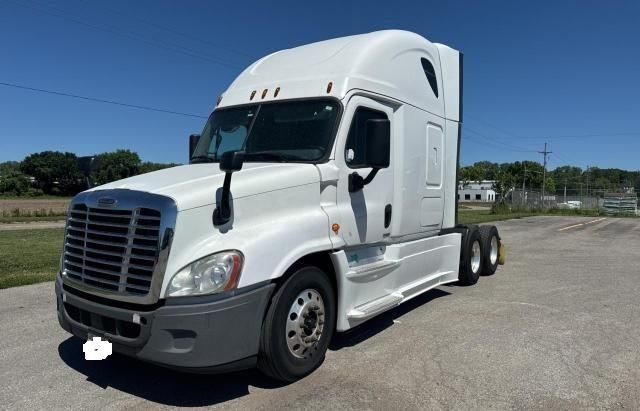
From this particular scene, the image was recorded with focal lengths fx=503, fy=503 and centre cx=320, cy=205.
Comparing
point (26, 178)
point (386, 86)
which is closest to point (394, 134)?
point (386, 86)

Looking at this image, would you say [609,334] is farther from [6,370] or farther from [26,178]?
[26,178]

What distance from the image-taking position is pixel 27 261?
10289 millimetres

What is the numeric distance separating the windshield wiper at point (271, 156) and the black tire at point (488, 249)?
17.9 ft

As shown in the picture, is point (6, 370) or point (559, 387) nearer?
point (559, 387)

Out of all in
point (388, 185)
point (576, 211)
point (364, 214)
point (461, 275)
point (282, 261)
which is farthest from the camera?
point (576, 211)

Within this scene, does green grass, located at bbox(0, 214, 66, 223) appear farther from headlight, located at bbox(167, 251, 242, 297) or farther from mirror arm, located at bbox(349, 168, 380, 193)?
headlight, located at bbox(167, 251, 242, 297)

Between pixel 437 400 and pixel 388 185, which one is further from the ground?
pixel 388 185

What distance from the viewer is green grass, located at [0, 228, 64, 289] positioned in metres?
8.45

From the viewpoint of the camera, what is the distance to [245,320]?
12.2 ft

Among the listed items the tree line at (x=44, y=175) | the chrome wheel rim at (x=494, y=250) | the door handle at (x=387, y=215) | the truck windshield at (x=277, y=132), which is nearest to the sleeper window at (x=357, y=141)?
the truck windshield at (x=277, y=132)

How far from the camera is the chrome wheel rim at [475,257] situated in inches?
341

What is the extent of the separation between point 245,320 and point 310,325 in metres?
0.84

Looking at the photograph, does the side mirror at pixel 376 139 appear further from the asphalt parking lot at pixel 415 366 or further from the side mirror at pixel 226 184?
the asphalt parking lot at pixel 415 366

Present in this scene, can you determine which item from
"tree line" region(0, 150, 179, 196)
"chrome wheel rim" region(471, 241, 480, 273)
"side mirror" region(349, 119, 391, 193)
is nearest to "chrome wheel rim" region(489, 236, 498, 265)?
"chrome wheel rim" region(471, 241, 480, 273)
